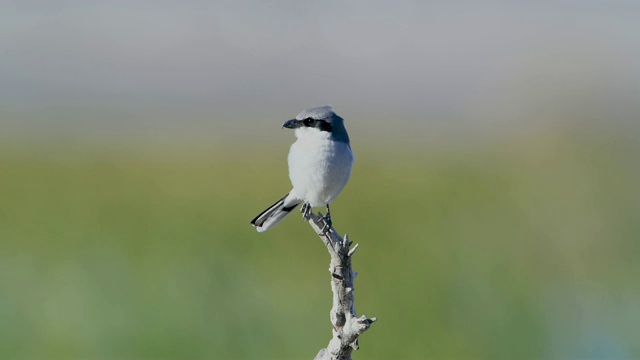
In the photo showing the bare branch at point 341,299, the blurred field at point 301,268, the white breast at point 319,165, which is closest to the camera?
the bare branch at point 341,299

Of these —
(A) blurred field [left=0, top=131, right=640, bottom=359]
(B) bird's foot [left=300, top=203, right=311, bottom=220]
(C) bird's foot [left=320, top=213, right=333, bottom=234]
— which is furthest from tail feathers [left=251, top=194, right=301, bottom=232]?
(A) blurred field [left=0, top=131, right=640, bottom=359]

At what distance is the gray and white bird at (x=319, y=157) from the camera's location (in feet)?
10.6

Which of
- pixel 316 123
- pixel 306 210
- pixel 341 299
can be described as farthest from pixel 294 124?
pixel 341 299

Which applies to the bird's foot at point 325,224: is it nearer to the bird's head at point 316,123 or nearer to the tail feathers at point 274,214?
the tail feathers at point 274,214

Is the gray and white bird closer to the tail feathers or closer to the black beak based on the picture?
the black beak

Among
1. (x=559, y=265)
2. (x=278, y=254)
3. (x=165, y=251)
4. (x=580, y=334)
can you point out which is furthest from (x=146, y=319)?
(x=559, y=265)

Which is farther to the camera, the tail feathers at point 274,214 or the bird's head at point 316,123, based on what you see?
the tail feathers at point 274,214

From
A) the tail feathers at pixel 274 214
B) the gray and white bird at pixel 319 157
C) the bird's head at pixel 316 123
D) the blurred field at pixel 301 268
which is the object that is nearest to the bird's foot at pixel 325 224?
the gray and white bird at pixel 319 157

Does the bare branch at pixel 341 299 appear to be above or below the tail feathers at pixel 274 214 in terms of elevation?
below

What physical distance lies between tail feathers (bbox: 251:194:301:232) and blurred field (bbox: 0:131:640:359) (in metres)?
3.37

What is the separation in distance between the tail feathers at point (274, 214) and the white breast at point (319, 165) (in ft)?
0.47

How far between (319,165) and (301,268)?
17.5ft

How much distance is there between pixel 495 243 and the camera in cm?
905

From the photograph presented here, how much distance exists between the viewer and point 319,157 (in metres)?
3.24
